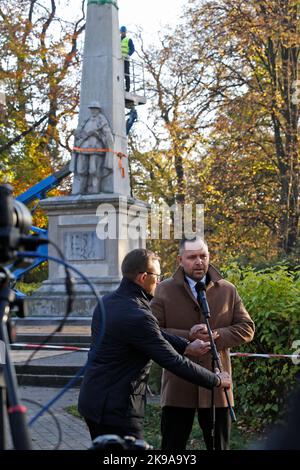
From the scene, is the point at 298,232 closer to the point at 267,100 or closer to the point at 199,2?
the point at 267,100

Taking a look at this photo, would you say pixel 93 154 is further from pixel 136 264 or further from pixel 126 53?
pixel 136 264

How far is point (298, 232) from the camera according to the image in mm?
24453

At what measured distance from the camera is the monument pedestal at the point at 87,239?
1770 cm

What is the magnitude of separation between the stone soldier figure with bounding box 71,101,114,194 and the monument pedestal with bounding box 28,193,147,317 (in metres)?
0.36

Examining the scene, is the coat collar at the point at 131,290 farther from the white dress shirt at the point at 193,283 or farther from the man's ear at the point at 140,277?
the white dress shirt at the point at 193,283

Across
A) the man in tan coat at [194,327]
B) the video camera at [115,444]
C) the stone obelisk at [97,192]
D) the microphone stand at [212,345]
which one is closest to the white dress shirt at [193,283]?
the man in tan coat at [194,327]

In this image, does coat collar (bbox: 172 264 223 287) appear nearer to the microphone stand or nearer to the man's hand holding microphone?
the microphone stand

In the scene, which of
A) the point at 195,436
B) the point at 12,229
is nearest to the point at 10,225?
the point at 12,229

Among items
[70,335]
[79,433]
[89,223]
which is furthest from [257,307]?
[89,223]

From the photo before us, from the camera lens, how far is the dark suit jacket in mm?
4535

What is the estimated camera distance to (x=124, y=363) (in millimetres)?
4660

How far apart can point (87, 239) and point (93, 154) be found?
1.83 meters

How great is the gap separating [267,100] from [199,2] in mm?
3918

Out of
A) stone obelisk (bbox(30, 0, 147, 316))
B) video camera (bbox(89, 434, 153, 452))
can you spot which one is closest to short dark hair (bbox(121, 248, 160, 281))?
video camera (bbox(89, 434, 153, 452))
